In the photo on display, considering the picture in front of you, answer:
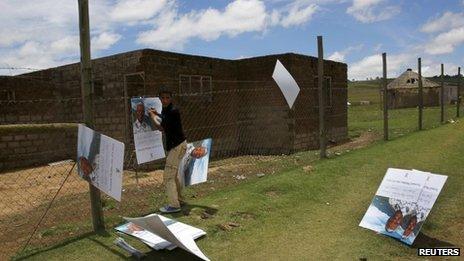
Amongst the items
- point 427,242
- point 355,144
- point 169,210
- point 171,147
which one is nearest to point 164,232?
point 169,210

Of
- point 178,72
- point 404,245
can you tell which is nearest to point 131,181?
point 178,72

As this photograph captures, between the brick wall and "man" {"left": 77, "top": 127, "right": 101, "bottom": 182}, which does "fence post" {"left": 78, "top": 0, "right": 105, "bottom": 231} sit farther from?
the brick wall

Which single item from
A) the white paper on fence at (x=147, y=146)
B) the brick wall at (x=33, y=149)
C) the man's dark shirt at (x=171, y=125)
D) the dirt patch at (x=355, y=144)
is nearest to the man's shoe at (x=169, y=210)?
the man's dark shirt at (x=171, y=125)

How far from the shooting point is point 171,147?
5.91 meters

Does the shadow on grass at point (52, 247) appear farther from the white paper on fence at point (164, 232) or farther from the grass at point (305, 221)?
the white paper on fence at point (164, 232)

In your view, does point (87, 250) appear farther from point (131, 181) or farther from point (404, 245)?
point (131, 181)

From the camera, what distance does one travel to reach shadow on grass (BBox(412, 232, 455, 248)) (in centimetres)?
466

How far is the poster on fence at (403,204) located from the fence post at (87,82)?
10.0ft

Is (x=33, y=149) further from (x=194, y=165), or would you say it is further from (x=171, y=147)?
(x=171, y=147)

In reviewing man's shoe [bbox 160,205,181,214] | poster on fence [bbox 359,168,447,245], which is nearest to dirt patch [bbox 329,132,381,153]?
poster on fence [bbox 359,168,447,245]

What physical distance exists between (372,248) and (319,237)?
0.57 meters

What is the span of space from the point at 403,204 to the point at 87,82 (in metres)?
3.78

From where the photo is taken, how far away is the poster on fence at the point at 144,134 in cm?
675

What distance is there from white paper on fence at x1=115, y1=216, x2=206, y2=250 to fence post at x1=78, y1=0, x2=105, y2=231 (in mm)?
276
